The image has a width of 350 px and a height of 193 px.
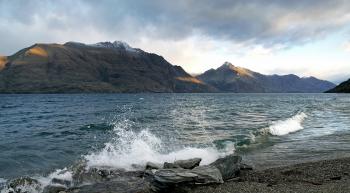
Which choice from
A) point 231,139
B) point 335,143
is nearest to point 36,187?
point 231,139

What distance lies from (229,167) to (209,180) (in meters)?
2.74

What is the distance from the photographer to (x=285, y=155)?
23.3 m

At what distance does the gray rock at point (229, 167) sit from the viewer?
17000 mm

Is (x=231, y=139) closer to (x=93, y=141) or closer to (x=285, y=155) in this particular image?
(x=285, y=155)

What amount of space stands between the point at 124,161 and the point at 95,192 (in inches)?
294

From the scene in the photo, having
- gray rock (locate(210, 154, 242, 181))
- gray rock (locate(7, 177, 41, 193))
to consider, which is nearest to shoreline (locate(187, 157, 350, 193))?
gray rock (locate(210, 154, 242, 181))

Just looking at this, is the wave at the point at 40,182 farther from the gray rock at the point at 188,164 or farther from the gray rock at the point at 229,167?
the gray rock at the point at 229,167

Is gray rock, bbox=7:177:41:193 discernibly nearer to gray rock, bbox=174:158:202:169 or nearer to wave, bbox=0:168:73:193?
wave, bbox=0:168:73:193

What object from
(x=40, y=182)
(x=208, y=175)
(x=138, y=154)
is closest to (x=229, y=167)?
(x=208, y=175)

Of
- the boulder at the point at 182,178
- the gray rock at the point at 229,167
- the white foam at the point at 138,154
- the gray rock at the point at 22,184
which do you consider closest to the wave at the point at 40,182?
the gray rock at the point at 22,184

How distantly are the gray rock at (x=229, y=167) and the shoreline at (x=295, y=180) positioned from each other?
395 millimetres

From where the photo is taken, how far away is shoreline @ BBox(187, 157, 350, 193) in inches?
548

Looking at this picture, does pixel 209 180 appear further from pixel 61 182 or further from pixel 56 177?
pixel 56 177

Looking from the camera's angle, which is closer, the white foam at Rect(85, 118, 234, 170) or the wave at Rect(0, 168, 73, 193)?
the wave at Rect(0, 168, 73, 193)
